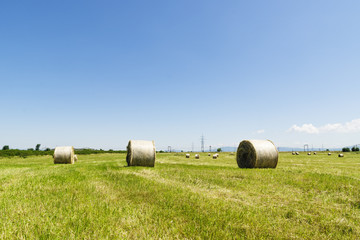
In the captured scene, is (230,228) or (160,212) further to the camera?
(160,212)

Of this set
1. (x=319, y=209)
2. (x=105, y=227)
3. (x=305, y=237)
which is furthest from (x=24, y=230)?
(x=319, y=209)

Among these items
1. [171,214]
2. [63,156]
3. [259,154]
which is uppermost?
[259,154]

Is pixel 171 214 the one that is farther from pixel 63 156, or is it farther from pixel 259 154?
pixel 63 156

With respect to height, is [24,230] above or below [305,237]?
above

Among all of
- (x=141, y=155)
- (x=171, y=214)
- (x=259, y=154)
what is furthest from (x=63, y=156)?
(x=171, y=214)

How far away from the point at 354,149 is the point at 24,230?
105 m

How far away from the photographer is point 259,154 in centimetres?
1611

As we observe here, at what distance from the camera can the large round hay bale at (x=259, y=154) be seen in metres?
16.1

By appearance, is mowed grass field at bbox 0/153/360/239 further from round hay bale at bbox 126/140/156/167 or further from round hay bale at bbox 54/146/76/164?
round hay bale at bbox 54/146/76/164

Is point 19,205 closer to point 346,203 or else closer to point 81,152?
point 346,203

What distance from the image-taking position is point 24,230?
3.62 metres

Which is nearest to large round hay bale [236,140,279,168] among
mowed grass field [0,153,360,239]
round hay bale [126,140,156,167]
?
round hay bale [126,140,156,167]

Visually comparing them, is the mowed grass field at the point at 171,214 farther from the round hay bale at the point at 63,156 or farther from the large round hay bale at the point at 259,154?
the round hay bale at the point at 63,156

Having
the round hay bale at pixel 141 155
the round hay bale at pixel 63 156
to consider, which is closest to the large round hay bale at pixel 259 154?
the round hay bale at pixel 141 155
